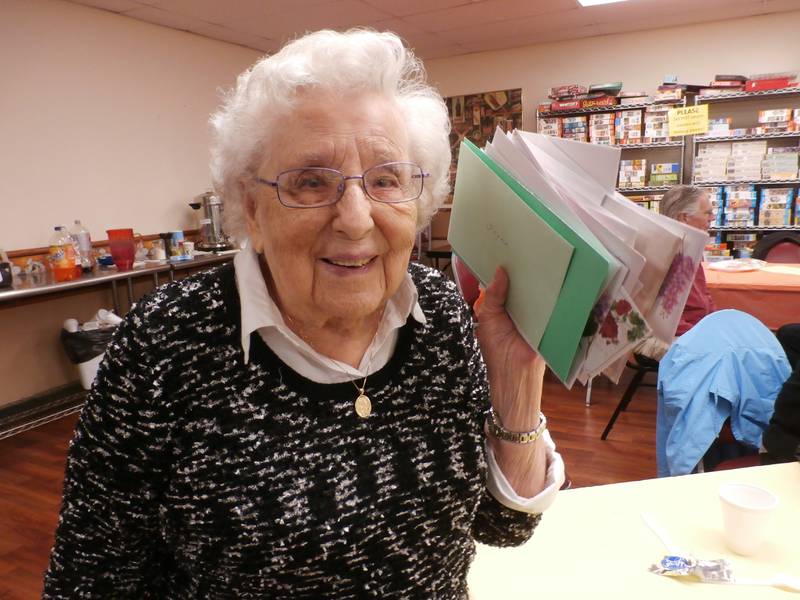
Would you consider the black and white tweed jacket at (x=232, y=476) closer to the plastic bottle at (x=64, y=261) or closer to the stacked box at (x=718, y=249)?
the plastic bottle at (x=64, y=261)

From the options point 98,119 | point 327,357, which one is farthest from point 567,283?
point 98,119

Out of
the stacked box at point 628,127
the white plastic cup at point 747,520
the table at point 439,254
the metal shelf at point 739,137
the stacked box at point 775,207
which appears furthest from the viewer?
the table at point 439,254

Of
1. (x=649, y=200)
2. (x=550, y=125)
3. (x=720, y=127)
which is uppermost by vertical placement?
(x=550, y=125)

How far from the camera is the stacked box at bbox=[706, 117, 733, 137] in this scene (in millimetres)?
5449

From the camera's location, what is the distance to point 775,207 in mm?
5414

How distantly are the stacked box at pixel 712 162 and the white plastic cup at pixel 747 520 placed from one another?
5.33 meters

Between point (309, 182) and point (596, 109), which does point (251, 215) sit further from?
point (596, 109)

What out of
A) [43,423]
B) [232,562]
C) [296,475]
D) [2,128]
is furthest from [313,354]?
[2,128]

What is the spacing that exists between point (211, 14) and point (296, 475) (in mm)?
4868

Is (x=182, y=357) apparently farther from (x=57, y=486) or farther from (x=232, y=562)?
(x=57, y=486)

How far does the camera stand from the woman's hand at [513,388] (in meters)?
0.88

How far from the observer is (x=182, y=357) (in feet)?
2.72

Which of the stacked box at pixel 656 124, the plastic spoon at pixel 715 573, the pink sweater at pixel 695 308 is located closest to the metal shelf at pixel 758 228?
the stacked box at pixel 656 124

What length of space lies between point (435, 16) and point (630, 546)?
498 cm
